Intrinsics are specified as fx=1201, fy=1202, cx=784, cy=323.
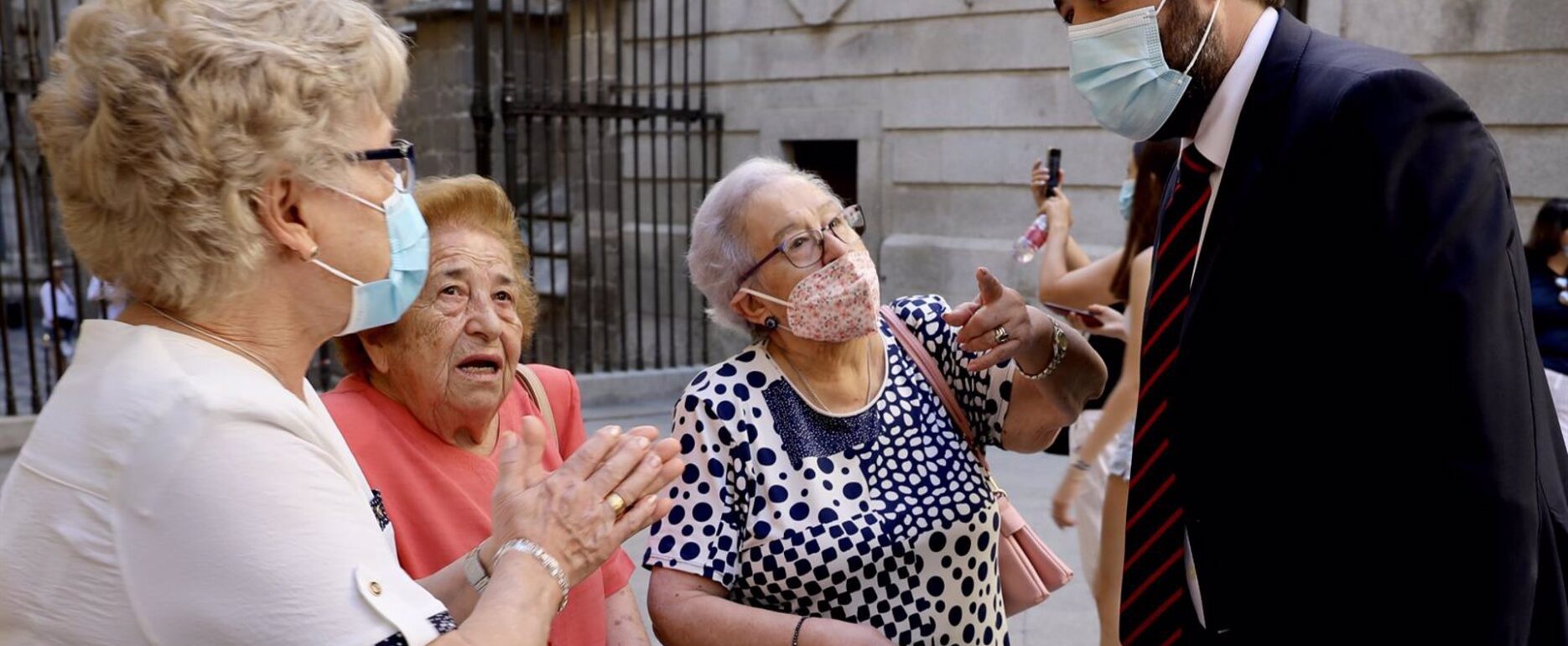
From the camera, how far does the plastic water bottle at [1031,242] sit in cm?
505

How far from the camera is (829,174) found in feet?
36.3

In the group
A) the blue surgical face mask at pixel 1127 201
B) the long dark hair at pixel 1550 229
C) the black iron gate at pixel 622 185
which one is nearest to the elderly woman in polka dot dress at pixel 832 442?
the blue surgical face mask at pixel 1127 201

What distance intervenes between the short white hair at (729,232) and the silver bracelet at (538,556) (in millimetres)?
1046

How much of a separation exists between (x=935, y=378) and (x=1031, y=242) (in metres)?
2.81

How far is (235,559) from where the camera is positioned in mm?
1262

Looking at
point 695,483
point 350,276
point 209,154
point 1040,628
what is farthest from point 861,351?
point 1040,628

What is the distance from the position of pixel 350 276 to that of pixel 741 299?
1.04 meters

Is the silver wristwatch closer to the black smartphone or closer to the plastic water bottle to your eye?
the plastic water bottle

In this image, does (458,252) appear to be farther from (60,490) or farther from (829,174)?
(829,174)

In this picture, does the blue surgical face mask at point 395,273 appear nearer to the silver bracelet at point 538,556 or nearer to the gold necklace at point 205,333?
the gold necklace at point 205,333

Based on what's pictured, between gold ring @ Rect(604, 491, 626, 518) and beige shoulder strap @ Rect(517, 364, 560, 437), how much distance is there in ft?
3.18

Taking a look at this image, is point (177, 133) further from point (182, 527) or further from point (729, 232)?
point (729, 232)

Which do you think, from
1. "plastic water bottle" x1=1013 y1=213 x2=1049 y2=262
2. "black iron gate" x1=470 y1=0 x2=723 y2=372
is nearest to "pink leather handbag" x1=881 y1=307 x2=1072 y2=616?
"plastic water bottle" x1=1013 y1=213 x2=1049 y2=262

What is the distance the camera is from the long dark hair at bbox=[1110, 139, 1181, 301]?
3.75 metres
